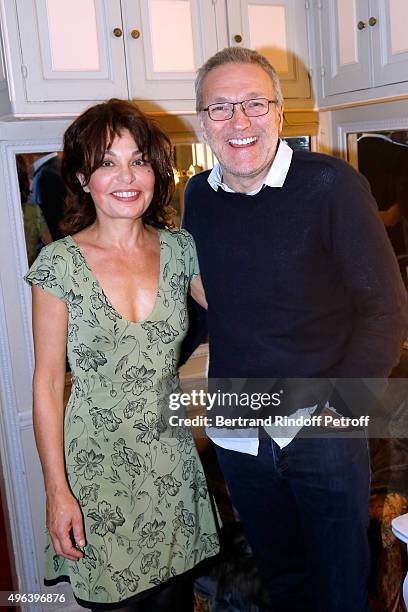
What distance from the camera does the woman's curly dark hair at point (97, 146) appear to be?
4.30 feet

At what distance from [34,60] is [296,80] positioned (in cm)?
80

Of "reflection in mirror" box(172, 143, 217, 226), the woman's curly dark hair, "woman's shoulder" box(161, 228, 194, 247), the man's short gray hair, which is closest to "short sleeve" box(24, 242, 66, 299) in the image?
the woman's curly dark hair

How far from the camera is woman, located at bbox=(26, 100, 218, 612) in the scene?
4.24 feet

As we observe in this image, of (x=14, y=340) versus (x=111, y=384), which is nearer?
(x=111, y=384)

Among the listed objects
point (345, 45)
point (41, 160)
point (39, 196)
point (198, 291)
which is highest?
point (345, 45)

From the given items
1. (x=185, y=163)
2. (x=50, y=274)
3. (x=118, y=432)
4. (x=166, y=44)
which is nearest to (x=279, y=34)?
(x=166, y=44)

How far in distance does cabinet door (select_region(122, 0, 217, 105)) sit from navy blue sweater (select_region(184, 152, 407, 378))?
527 millimetres

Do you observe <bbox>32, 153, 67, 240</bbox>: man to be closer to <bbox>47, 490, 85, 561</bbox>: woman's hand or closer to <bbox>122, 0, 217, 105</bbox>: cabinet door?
<bbox>122, 0, 217, 105</bbox>: cabinet door

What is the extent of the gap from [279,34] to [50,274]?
1.14 m

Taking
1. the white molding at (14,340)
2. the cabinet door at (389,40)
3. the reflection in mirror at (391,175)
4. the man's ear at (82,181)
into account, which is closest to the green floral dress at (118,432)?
the man's ear at (82,181)

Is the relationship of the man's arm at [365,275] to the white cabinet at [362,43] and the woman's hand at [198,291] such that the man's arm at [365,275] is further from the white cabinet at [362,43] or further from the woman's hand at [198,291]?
the white cabinet at [362,43]

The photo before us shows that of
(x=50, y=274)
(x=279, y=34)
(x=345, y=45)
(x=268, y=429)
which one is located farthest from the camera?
(x=279, y=34)

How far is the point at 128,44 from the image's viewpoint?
68.9 inches

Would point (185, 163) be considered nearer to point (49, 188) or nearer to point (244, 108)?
point (49, 188)
